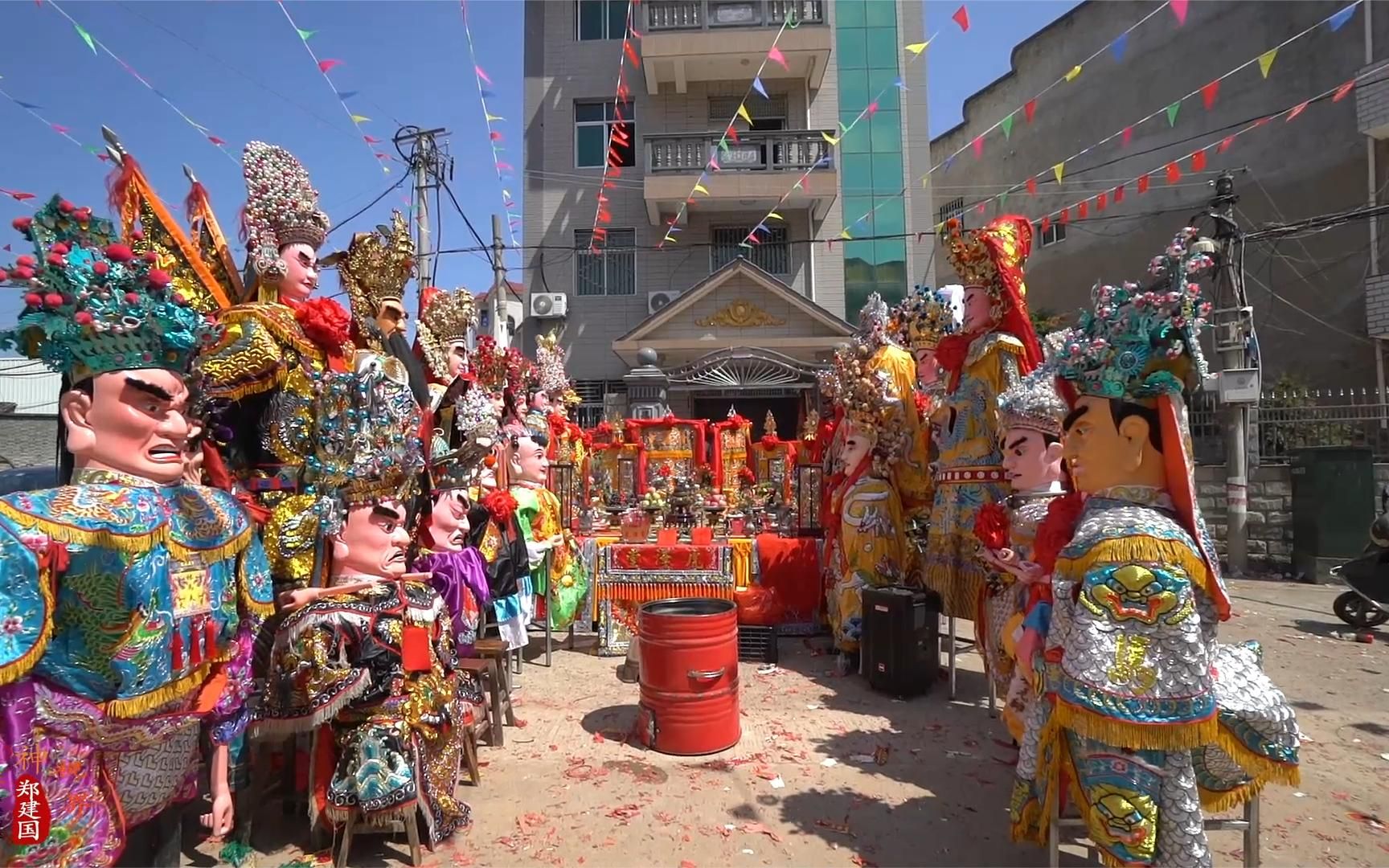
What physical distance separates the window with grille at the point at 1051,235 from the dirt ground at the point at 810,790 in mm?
14368

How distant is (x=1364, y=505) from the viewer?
910 centimetres

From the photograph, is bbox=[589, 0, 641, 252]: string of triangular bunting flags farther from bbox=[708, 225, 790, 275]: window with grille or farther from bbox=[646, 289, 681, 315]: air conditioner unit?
bbox=[708, 225, 790, 275]: window with grille

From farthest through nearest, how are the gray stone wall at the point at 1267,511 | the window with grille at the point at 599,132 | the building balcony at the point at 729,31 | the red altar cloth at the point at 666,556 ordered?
the window with grille at the point at 599,132, the building balcony at the point at 729,31, the gray stone wall at the point at 1267,511, the red altar cloth at the point at 666,556

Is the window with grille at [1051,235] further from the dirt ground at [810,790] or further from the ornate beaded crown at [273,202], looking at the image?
the ornate beaded crown at [273,202]

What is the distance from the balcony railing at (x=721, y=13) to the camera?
14898 millimetres

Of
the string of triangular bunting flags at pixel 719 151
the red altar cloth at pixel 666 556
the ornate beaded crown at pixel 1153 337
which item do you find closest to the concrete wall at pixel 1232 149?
the string of triangular bunting flags at pixel 719 151

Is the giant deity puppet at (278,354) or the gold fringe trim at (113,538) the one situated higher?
the giant deity puppet at (278,354)

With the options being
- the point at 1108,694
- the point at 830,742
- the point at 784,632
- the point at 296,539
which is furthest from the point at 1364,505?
the point at 296,539

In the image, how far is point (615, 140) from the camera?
1638cm

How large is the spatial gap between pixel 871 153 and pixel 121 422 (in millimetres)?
16903

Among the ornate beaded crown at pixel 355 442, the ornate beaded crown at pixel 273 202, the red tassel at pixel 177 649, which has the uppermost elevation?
the ornate beaded crown at pixel 273 202

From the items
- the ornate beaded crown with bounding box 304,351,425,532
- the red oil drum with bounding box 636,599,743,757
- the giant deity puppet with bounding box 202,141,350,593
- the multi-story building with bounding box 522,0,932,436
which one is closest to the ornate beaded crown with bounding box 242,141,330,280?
the giant deity puppet with bounding box 202,141,350,593

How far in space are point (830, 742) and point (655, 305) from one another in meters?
12.3

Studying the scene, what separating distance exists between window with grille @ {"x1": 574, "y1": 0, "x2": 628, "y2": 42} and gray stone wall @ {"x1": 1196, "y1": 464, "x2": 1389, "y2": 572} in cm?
1563
